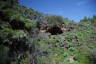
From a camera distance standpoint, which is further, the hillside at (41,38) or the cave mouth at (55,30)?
the cave mouth at (55,30)

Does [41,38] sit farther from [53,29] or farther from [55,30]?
[55,30]

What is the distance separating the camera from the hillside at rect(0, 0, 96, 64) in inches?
313

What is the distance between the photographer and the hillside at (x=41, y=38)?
26.1ft

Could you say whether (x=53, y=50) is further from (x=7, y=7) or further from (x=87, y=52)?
(x=7, y=7)

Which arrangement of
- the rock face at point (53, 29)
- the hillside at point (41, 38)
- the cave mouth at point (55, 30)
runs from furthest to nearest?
the cave mouth at point (55, 30) < the rock face at point (53, 29) < the hillside at point (41, 38)

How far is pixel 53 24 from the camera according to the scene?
1753cm

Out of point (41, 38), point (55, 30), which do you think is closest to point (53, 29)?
point (55, 30)

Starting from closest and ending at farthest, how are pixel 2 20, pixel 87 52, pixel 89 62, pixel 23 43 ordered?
pixel 2 20, pixel 23 43, pixel 89 62, pixel 87 52

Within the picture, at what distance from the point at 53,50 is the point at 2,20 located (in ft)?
24.4

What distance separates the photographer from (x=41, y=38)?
43.9 feet

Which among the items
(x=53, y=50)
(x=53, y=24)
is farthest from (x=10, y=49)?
(x=53, y=24)

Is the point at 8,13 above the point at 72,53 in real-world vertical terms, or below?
above

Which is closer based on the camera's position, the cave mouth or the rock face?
the rock face

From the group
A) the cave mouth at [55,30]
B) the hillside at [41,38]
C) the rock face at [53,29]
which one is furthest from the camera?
the cave mouth at [55,30]
